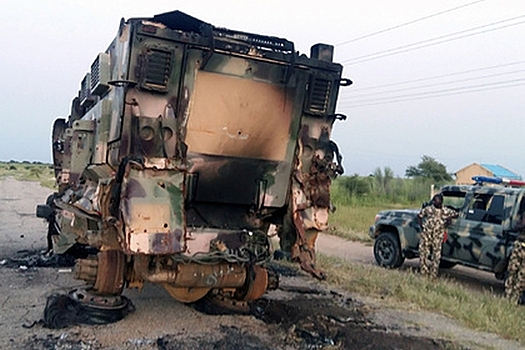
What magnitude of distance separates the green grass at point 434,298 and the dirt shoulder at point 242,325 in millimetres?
248

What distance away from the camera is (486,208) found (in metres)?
10.3

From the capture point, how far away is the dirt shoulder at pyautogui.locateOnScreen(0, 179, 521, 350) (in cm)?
574

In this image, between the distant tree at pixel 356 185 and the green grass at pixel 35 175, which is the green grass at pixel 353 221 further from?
the green grass at pixel 35 175

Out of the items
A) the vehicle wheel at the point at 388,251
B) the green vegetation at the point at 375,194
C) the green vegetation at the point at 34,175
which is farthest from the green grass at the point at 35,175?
the vehicle wheel at the point at 388,251

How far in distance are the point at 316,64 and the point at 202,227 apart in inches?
84.3

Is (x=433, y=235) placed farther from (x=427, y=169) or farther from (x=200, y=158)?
(x=427, y=169)

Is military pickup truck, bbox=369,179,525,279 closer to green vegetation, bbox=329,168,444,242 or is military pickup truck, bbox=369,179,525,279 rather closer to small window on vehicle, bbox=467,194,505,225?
small window on vehicle, bbox=467,194,505,225

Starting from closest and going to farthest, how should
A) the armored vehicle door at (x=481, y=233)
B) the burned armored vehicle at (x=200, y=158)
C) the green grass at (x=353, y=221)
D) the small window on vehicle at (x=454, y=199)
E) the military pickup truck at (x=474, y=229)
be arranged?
the burned armored vehicle at (x=200, y=158)
the military pickup truck at (x=474, y=229)
the armored vehicle door at (x=481, y=233)
the small window on vehicle at (x=454, y=199)
the green grass at (x=353, y=221)

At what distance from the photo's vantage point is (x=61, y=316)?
605 centimetres

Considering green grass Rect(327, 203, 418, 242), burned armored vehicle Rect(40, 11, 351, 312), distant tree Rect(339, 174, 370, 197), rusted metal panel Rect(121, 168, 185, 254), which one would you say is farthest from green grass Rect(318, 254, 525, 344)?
distant tree Rect(339, 174, 370, 197)

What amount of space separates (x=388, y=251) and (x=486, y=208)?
7.97 ft

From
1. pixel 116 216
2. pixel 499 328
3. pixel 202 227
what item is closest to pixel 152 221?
pixel 116 216

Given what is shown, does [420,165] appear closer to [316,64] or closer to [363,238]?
[363,238]

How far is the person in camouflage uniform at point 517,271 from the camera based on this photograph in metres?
8.95
